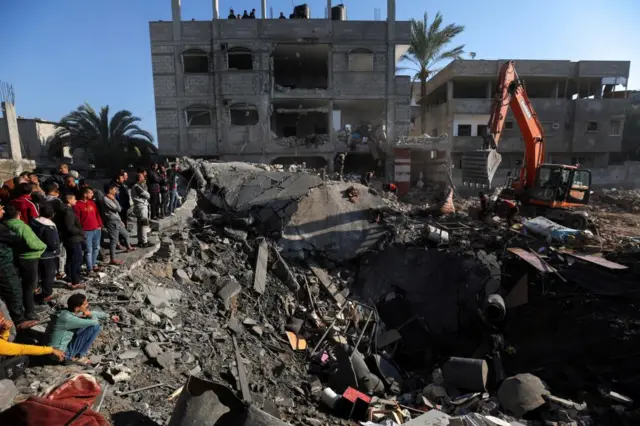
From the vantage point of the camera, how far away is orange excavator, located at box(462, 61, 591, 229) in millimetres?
11664

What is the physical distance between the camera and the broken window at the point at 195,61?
2043cm

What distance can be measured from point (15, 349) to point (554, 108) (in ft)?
97.0

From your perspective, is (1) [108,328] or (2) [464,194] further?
(2) [464,194]

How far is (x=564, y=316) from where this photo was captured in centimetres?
738

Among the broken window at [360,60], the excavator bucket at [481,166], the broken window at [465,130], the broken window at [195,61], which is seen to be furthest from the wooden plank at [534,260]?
the broken window at [195,61]

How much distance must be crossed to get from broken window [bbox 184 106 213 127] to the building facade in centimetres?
1546

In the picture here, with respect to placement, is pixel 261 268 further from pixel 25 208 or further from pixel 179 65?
pixel 179 65

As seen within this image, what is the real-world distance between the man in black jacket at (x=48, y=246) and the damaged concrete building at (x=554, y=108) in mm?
22983

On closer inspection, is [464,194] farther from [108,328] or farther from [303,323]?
[108,328]

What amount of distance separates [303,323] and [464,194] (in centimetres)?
1733

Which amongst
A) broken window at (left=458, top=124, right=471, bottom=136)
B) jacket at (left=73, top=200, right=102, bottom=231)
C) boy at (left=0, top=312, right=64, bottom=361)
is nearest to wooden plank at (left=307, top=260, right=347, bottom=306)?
jacket at (left=73, top=200, right=102, bottom=231)

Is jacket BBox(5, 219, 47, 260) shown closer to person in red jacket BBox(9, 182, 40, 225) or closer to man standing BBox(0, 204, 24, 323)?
man standing BBox(0, 204, 24, 323)

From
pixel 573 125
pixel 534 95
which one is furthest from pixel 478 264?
pixel 534 95

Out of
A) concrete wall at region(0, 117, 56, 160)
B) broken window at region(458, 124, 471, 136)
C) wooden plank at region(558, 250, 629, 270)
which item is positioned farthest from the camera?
concrete wall at region(0, 117, 56, 160)
